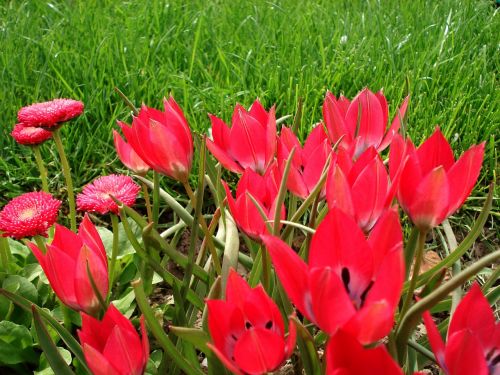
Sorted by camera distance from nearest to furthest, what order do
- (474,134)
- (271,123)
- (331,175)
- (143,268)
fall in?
1. (331,175)
2. (271,123)
3. (143,268)
4. (474,134)

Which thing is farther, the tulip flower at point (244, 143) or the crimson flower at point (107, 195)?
the crimson flower at point (107, 195)

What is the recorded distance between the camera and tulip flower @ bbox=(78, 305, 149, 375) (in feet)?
2.36

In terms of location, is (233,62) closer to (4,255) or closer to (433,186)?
(4,255)

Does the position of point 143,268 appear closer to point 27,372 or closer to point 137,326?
point 137,326

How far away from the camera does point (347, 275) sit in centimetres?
68

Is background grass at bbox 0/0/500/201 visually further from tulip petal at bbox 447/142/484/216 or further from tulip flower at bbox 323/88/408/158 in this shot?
tulip petal at bbox 447/142/484/216

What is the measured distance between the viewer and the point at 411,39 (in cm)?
257

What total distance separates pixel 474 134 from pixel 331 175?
1.37m

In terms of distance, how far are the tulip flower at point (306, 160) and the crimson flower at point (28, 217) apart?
421mm

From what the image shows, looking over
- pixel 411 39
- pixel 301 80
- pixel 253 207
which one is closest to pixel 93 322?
pixel 253 207

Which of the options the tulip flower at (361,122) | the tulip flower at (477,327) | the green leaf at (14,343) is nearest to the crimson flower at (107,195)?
the green leaf at (14,343)

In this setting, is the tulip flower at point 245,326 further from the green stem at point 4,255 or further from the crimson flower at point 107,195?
the green stem at point 4,255

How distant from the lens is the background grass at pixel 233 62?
2.07 m

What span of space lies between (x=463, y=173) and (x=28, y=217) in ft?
2.34
